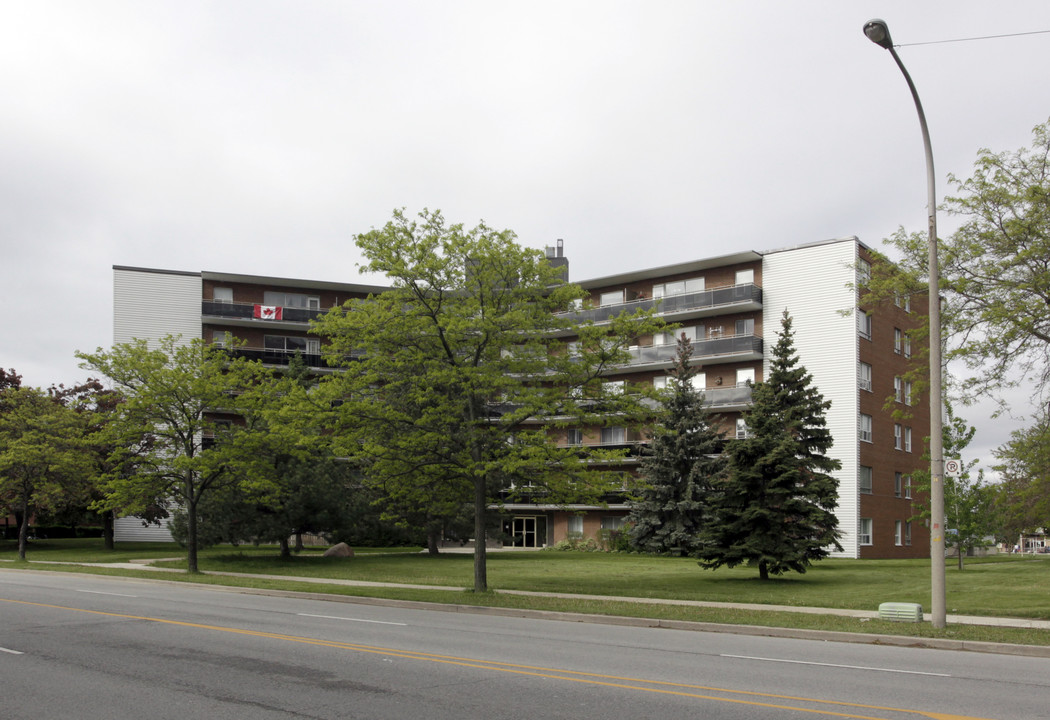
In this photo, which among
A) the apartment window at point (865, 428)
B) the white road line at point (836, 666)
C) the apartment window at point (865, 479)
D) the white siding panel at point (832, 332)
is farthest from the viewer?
the apartment window at point (865, 428)

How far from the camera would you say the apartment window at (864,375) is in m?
45.7

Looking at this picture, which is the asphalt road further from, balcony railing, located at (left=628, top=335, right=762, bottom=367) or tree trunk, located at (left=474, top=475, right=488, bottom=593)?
balcony railing, located at (left=628, top=335, right=762, bottom=367)

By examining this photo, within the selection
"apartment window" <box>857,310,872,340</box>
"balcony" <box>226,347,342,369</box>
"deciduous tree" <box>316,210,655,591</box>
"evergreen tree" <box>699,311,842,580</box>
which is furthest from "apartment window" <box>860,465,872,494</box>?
"balcony" <box>226,347,342,369</box>

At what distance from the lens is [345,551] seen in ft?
138

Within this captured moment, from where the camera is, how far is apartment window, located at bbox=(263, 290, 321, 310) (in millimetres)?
60062

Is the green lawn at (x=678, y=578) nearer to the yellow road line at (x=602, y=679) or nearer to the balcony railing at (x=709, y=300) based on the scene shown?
the yellow road line at (x=602, y=679)

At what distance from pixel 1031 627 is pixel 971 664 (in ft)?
14.1

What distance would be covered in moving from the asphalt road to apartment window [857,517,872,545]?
3373 cm

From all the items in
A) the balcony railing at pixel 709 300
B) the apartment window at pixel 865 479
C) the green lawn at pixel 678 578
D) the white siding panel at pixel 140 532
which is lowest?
the white siding panel at pixel 140 532

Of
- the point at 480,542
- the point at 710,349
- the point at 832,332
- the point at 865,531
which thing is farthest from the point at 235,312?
the point at 480,542

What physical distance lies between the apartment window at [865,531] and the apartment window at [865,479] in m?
1.45

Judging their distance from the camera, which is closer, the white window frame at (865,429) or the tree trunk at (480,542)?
the tree trunk at (480,542)

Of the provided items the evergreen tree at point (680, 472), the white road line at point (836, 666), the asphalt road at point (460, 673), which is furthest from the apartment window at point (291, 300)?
the white road line at point (836, 666)

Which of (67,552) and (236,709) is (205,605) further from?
(67,552)
